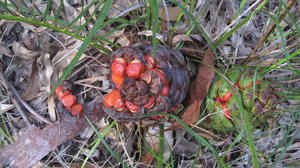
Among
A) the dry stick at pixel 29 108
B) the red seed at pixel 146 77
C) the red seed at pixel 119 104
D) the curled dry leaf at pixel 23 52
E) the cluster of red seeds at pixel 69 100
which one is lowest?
the dry stick at pixel 29 108

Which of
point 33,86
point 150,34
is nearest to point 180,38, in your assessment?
point 150,34

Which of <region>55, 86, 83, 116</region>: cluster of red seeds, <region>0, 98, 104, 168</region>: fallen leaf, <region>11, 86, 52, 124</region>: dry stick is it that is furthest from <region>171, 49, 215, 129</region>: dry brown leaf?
<region>11, 86, 52, 124</region>: dry stick

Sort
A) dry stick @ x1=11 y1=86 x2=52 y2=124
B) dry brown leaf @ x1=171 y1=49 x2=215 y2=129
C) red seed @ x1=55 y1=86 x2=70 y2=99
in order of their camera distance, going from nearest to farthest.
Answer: dry brown leaf @ x1=171 y1=49 x2=215 y2=129 < red seed @ x1=55 y1=86 x2=70 y2=99 < dry stick @ x1=11 y1=86 x2=52 y2=124

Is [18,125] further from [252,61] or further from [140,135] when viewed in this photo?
[252,61]

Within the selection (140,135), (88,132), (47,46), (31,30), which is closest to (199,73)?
(140,135)

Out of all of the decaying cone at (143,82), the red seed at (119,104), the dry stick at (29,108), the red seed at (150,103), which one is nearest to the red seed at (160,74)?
the decaying cone at (143,82)

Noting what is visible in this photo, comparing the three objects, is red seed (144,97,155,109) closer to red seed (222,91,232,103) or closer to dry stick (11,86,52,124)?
red seed (222,91,232,103)

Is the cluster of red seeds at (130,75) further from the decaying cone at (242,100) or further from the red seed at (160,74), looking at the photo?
the decaying cone at (242,100)
